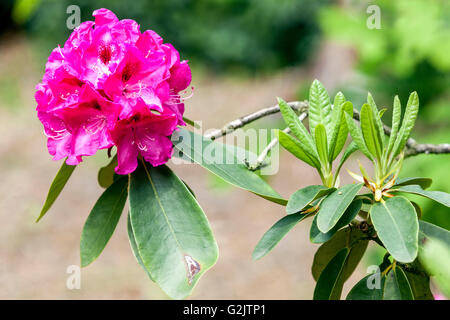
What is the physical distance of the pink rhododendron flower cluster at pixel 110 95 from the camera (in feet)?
2.45

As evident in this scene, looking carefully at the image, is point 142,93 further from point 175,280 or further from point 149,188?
point 175,280

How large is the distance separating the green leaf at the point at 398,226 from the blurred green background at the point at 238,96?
1345 mm

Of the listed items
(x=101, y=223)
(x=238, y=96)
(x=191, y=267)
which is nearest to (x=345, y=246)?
(x=191, y=267)

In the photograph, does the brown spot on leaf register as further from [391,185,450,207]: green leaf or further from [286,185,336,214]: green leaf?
[391,185,450,207]: green leaf

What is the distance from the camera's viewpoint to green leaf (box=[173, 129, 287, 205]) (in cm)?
78

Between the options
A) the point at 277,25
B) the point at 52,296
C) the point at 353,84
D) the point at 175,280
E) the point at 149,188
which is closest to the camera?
the point at 175,280

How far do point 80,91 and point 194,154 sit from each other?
0.21m

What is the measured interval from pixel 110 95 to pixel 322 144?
34 centimetres

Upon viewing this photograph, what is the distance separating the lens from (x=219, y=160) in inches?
33.4

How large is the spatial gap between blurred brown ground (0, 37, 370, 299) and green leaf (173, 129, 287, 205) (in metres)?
1.97

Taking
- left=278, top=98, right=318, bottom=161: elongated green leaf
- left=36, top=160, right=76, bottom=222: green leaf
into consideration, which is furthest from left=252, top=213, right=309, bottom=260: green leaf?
left=36, top=160, right=76, bottom=222: green leaf

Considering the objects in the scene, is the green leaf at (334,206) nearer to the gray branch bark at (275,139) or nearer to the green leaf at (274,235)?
the green leaf at (274,235)

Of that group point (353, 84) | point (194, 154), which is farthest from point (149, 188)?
point (353, 84)

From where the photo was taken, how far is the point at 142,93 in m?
0.76
